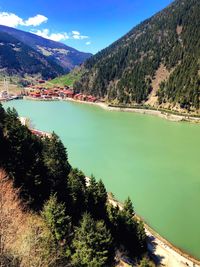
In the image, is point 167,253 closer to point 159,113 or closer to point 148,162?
point 148,162

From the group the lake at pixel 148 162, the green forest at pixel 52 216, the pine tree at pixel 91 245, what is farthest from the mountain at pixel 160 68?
the pine tree at pixel 91 245

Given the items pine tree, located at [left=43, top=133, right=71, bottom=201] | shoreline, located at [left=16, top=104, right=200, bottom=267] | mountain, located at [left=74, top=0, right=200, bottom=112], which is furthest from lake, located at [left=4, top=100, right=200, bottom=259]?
mountain, located at [left=74, top=0, right=200, bottom=112]

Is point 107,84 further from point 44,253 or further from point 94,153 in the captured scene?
point 44,253

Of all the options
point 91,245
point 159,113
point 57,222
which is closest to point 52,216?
point 57,222

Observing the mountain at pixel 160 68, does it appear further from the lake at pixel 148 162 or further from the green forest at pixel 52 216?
the green forest at pixel 52 216

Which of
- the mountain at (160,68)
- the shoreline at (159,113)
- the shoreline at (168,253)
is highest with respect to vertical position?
the mountain at (160,68)

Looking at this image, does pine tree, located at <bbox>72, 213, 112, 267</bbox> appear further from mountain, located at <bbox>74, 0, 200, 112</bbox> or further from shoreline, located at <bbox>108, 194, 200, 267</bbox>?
mountain, located at <bbox>74, 0, 200, 112</bbox>

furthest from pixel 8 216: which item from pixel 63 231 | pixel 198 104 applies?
pixel 198 104

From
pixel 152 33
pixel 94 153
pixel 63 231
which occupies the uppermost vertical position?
pixel 152 33
